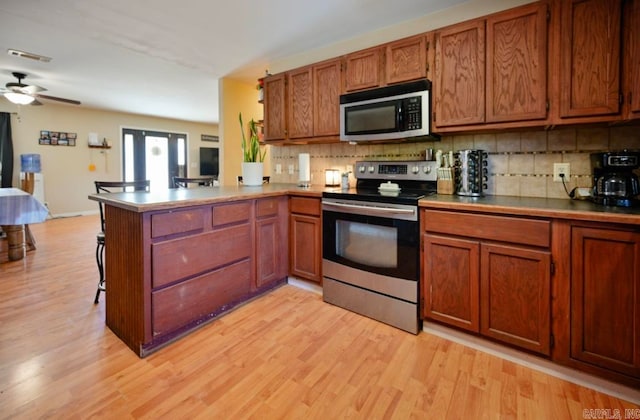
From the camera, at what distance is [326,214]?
94.8 inches

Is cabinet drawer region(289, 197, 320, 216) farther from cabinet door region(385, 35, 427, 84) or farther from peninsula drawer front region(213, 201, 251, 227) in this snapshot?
cabinet door region(385, 35, 427, 84)

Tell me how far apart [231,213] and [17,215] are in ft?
9.27

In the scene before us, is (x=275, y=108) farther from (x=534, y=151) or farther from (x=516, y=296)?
(x=516, y=296)

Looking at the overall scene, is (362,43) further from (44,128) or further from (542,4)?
(44,128)

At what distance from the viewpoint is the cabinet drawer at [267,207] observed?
8.09 ft

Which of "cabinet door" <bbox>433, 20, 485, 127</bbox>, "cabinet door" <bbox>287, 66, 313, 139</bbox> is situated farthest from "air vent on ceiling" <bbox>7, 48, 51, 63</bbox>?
"cabinet door" <bbox>433, 20, 485, 127</bbox>

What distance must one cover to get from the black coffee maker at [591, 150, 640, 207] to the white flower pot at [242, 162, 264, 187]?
99.8 inches

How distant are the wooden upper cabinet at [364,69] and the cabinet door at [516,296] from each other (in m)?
1.56

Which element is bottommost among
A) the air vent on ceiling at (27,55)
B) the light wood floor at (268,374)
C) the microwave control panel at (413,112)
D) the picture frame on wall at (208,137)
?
the light wood floor at (268,374)

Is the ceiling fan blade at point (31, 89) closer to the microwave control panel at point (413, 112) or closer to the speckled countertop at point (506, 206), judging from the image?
the speckled countertop at point (506, 206)

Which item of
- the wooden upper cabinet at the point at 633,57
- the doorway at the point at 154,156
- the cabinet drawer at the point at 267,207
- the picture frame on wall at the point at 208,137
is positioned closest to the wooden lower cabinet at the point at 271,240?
the cabinet drawer at the point at 267,207

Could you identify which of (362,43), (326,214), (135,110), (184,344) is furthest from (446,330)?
(135,110)

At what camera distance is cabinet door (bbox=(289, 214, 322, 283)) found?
102 inches

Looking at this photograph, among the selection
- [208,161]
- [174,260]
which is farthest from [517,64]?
[208,161]
